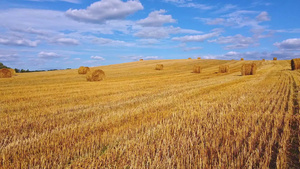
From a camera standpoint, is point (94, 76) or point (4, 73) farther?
point (4, 73)

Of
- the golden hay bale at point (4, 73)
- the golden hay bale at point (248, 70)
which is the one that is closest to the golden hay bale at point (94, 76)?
the golden hay bale at point (4, 73)

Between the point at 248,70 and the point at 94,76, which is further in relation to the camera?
the point at 248,70

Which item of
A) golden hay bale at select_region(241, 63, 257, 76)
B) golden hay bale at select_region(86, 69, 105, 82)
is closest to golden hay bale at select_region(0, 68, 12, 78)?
golden hay bale at select_region(86, 69, 105, 82)

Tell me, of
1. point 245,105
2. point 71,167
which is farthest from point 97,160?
point 245,105

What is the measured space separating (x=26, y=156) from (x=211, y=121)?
3.25 meters

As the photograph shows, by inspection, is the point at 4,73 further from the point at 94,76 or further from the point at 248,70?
the point at 248,70

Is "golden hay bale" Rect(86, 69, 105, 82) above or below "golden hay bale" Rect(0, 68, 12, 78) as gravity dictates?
below

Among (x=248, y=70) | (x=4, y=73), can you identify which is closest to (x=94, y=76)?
(x=4, y=73)

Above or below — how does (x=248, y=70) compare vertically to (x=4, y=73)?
below

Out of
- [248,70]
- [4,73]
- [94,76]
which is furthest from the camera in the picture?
[4,73]

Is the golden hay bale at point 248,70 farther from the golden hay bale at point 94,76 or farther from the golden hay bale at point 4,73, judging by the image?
the golden hay bale at point 4,73

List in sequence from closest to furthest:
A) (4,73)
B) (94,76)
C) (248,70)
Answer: (94,76)
(248,70)
(4,73)

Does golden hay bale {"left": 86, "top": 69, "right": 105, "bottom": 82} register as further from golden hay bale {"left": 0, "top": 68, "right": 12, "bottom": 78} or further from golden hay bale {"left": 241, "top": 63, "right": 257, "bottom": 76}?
golden hay bale {"left": 241, "top": 63, "right": 257, "bottom": 76}

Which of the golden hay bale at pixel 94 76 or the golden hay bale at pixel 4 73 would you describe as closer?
the golden hay bale at pixel 94 76
